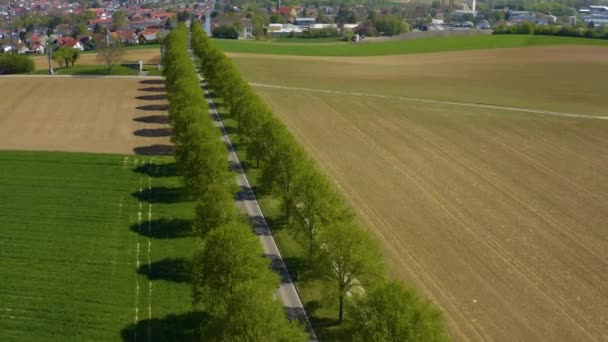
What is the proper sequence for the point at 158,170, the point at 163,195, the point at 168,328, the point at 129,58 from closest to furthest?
the point at 168,328
the point at 163,195
the point at 158,170
the point at 129,58

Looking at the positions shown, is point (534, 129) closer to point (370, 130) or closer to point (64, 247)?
point (370, 130)

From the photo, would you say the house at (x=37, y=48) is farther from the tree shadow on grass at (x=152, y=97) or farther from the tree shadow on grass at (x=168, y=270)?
the tree shadow on grass at (x=168, y=270)

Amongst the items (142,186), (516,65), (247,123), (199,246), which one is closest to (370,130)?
(247,123)

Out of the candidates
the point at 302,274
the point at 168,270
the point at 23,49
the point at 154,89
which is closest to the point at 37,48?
the point at 23,49

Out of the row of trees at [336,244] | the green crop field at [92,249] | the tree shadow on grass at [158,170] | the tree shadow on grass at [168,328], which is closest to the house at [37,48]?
the green crop field at [92,249]

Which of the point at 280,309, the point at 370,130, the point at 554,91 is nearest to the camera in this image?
the point at 280,309

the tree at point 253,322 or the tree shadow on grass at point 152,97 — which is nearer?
the tree at point 253,322

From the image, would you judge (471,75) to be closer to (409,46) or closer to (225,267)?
(409,46)
